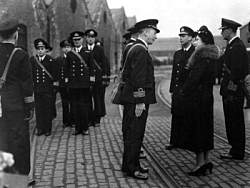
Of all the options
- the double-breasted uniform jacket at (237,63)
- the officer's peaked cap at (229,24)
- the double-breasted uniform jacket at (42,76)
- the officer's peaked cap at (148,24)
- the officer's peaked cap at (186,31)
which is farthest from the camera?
the double-breasted uniform jacket at (42,76)

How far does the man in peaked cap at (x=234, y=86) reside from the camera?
588 centimetres

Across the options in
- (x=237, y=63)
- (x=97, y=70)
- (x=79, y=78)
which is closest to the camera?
(x=237, y=63)

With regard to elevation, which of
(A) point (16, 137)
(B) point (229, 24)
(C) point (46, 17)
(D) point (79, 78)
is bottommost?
(A) point (16, 137)

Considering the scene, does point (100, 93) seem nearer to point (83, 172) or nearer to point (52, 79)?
point (52, 79)

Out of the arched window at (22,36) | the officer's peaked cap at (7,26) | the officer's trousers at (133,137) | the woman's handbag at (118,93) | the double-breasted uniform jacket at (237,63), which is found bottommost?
the officer's trousers at (133,137)

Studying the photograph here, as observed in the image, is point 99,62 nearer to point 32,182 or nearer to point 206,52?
point 206,52

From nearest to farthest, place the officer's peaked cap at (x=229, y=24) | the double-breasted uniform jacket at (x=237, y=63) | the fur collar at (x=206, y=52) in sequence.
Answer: the fur collar at (x=206, y=52)
the double-breasted uniform jacket at (x=237, y=63)
the officer's peaked cap at (x=229, y=24)

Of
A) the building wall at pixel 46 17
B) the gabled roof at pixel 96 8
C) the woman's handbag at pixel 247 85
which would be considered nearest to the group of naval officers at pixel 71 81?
the woman's handbag at pixel 247 85

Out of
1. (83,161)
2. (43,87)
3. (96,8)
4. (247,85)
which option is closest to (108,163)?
(83,161)

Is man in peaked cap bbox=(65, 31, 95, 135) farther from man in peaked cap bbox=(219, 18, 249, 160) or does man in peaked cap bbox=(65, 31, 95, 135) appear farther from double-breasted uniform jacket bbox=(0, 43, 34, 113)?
double-breasted uniform jacket bbox=(0, 43, 34, 113)

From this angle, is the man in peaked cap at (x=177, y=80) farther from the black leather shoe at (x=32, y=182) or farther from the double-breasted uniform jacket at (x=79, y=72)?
the black leather shoe at (x=32, y=182)

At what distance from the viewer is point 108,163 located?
19.5 feet

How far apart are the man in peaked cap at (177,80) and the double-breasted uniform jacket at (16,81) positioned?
2.96 m

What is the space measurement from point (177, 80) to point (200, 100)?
154 cm
